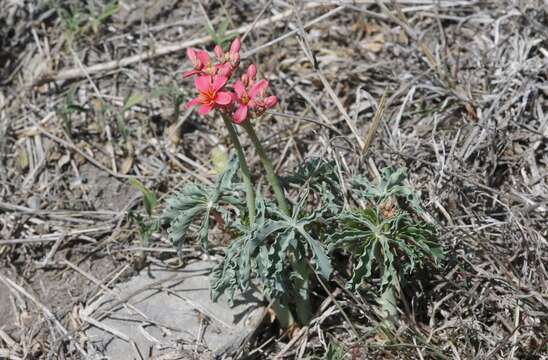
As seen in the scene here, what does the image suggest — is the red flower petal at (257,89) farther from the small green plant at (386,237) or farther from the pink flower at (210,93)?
Answer: the small green plant at (386,237)

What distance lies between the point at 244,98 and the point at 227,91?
7cm

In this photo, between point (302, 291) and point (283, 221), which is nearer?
point (283, 221)

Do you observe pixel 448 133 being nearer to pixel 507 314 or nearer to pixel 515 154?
pixel 515 154

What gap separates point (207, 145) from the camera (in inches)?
156

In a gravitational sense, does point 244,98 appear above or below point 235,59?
below

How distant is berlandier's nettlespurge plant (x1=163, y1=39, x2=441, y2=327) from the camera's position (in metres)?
2.55

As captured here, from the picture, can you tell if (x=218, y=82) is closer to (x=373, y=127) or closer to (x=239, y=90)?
(x=239, y=90)

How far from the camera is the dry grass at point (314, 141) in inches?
121

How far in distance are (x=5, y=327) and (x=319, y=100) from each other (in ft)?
6.42

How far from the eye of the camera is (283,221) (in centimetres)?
275

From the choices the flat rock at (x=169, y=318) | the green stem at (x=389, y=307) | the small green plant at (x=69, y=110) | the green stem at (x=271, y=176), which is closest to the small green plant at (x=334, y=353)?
the green stem at (x=389, y=307)

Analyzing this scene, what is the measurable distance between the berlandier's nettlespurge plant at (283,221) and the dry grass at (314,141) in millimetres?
193

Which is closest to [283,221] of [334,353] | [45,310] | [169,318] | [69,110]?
[334,353]

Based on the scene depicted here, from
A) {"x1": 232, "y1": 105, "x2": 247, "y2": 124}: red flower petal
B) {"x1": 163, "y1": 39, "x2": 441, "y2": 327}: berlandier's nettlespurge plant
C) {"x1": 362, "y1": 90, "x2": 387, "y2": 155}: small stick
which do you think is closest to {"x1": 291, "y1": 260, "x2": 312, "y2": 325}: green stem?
{"x1": 163, "y1": 39, "x2": 441, "y2": 327}: berlandier's nettlespurge plant
